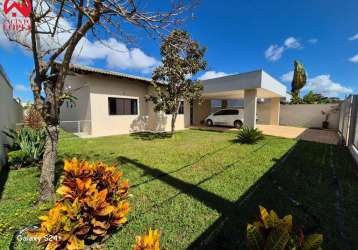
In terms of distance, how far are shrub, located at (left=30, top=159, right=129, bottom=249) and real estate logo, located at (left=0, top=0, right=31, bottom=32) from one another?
2.19 meters

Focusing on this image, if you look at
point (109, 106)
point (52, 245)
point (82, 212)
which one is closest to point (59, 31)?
point (82, 212)

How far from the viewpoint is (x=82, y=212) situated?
198 cm

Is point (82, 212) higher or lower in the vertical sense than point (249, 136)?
lower

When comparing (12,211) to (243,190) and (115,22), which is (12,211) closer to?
(115,22)

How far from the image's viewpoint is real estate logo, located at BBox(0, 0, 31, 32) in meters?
2.27

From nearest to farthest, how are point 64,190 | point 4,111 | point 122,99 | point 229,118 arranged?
point 64,190
point 4,111
point 122,99
point 229,118

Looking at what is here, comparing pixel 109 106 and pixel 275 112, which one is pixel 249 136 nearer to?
pixel 109 106

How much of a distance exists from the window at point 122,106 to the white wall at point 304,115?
12.8 meters

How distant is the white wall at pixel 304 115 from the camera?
1339 cm

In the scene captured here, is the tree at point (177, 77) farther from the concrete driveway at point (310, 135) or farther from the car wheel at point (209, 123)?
the car wheel at point (209, 123)

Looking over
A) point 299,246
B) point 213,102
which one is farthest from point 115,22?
point 213,102

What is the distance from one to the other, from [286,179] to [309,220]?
1.51m

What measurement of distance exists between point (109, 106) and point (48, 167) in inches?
307

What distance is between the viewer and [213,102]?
18.2 meters
